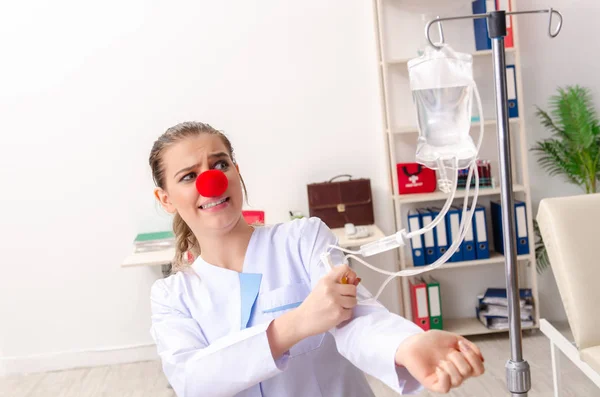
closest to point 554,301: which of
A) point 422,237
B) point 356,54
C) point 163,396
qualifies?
point 422,237

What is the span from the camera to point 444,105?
117cm

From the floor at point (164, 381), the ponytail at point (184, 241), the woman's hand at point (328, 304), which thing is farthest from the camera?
the floor at point (164, 381)

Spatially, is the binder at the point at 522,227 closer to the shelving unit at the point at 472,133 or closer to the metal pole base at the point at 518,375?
the shelving unit at the point at 472,133

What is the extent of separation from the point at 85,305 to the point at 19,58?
1314 mm

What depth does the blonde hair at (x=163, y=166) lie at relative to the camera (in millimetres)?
1418

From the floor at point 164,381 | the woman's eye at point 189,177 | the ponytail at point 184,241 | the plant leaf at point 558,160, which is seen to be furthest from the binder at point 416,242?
the woman's eye at point 189,177

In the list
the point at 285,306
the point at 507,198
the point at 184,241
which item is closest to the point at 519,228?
the point at 184,241

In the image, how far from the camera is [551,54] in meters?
3.78

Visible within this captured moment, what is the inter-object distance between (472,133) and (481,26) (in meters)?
0.58

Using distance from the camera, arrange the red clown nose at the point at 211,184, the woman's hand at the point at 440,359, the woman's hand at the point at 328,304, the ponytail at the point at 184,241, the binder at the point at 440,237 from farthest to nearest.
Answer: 1. the binder at the point at 440,237
2. the ponytail at the point at 184,241
3. the red clown nose at the point at 211,184
4. the woman's hand at the point at 328,304
5. the woman's hand at the point at 440,359

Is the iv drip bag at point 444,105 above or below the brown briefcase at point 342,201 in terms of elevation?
above

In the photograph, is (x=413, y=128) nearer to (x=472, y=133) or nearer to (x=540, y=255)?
(x=472, y=133)

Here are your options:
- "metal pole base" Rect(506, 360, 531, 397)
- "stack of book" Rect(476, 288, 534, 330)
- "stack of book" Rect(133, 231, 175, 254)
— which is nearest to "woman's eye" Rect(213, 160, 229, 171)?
"metal pole base" Rect(506, 360, 531, 397)

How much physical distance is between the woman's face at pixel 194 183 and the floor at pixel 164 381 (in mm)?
2036
